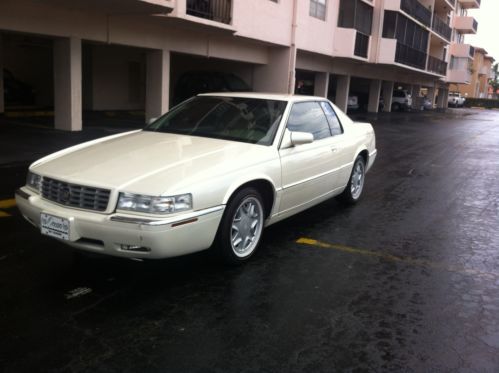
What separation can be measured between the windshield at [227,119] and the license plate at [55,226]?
1.84m

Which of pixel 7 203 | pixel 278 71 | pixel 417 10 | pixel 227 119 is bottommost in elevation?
pixel 7 203

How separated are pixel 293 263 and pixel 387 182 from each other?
16.8 feet

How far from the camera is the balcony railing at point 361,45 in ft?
84.0

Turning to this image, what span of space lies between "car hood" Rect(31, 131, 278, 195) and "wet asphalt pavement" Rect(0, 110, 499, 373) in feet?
2.76

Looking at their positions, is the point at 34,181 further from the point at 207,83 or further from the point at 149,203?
the point at 207,83

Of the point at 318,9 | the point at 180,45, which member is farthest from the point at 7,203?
the point at 318,9

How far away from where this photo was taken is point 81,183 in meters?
4.02

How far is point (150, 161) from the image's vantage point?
14.4 ft

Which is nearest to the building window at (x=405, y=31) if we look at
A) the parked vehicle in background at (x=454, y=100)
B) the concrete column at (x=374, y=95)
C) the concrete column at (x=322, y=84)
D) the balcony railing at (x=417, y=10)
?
the balcony railing at (x=417, y=10)

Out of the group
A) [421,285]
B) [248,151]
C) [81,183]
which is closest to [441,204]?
[421,285]

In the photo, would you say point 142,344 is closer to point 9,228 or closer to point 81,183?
point 81,183

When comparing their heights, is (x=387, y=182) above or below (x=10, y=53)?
below

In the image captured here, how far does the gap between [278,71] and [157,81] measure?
631cm

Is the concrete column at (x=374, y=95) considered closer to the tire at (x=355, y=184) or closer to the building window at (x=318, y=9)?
the building window at (x=318, y=9)
